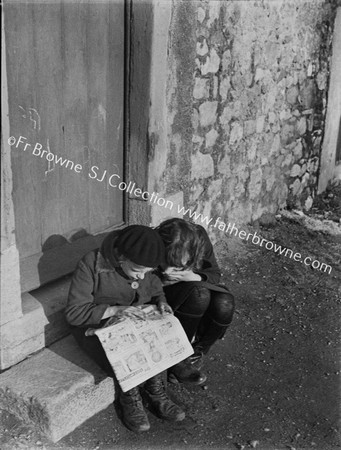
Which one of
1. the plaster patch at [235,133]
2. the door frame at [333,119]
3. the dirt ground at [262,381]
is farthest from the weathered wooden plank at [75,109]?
the door frame at [333,119]

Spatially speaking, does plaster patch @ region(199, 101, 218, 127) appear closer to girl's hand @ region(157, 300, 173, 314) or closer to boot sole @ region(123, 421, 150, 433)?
girl's hand @ region(157, 300, 173, 314)

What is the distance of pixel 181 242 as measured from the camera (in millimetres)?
2631

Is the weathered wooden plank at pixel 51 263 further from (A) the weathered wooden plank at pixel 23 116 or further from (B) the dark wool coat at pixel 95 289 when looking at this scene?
(B) the dark wool coat at pixel 95 289

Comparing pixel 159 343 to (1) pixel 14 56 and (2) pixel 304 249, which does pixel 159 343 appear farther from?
(2) pixel 304 249

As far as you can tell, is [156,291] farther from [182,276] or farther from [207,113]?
[207,113]

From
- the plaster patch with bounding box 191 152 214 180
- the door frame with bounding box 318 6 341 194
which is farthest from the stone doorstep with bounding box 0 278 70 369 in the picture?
the door frame with bounding box 318 6 341 194

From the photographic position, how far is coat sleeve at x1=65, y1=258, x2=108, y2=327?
2490mm

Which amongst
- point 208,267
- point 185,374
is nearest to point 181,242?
point 208,267

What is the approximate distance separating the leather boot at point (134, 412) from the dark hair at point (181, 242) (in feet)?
2.01

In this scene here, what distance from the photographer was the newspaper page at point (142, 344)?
2.41 meters

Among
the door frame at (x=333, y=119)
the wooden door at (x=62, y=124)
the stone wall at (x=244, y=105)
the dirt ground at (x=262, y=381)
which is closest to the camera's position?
the dirt ground at (x=262, y=381)

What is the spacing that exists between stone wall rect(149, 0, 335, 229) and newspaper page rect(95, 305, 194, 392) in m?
1.12

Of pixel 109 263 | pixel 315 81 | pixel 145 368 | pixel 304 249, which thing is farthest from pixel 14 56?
pixel 315 81

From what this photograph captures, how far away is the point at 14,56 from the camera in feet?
8.58
